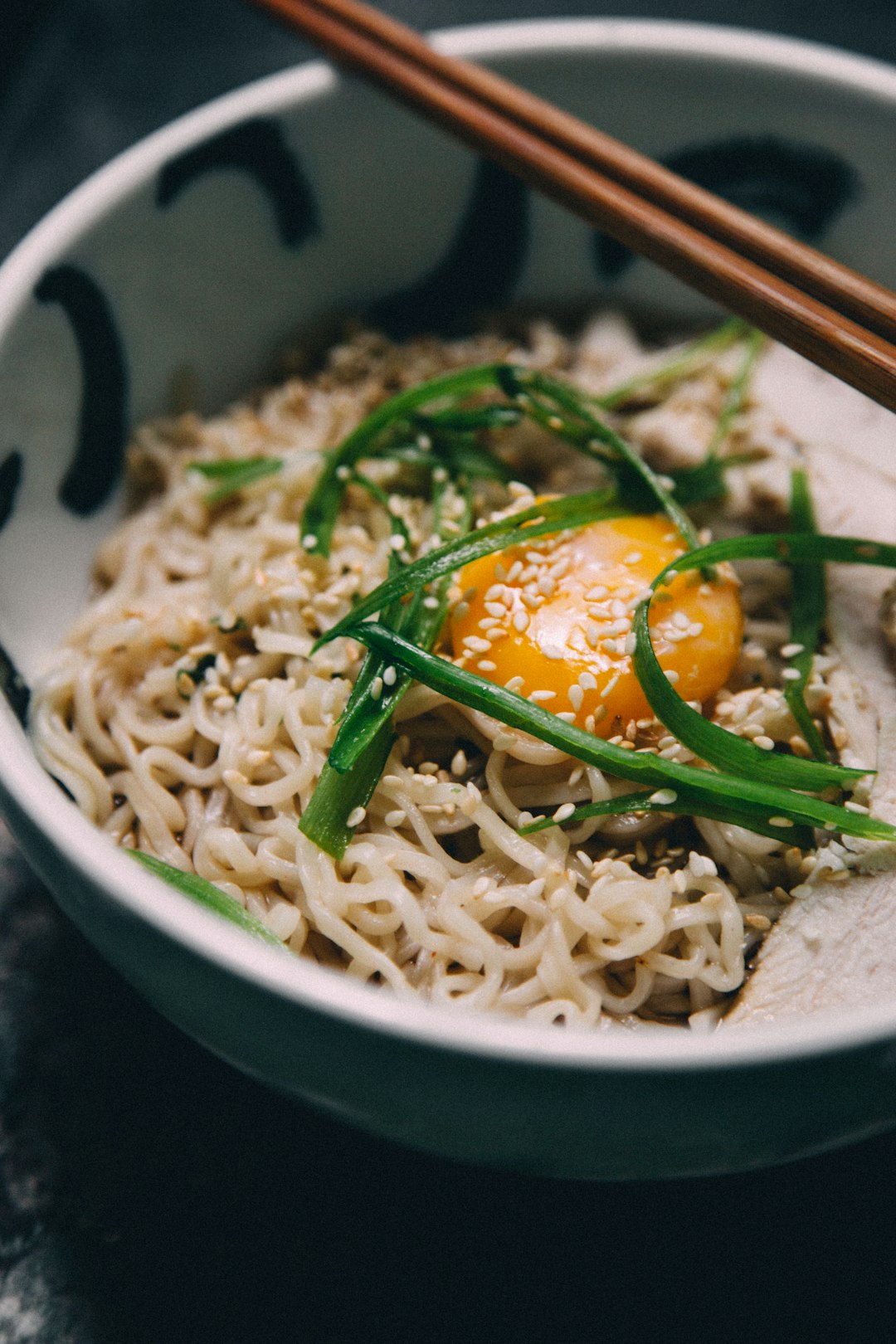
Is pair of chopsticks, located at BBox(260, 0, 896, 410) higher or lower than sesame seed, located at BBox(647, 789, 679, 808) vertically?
higher

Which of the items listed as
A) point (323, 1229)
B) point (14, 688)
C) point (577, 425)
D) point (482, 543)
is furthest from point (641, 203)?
point (323, 1229)

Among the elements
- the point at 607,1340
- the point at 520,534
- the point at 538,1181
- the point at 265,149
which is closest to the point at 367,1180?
the point at 538,1181

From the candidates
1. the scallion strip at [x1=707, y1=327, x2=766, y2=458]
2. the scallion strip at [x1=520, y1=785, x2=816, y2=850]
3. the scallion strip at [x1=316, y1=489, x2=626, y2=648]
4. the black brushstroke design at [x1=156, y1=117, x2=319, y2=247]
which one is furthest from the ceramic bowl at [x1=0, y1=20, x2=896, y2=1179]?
the scallion strip at [x1=316, y1=489, x2=626, y2=648]

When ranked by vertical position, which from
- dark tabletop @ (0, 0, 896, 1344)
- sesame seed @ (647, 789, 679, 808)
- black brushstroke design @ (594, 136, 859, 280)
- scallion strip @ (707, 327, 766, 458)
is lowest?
dark tabletop @ (0, 0, 896, 1344)

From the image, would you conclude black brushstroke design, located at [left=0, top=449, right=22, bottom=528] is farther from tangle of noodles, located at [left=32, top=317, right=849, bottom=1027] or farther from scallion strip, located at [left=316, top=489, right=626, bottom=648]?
scallion strip, located at [left=316, top=489, right=626, bottom=648]

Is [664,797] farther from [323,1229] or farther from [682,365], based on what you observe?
[682,365]

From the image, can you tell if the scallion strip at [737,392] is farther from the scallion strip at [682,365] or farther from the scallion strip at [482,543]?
the scallion strip at [482,543]
